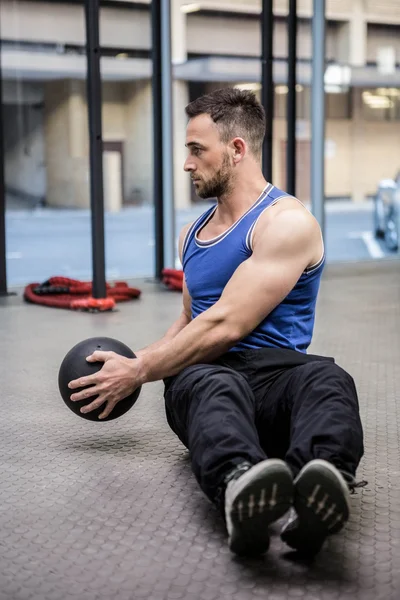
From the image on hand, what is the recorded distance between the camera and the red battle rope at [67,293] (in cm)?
513

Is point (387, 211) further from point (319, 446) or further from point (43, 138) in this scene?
point (319, 446)

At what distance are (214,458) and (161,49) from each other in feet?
16.9

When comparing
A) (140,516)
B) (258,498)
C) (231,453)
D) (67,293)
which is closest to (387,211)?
(67,293)

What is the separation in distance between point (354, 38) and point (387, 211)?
1.52m

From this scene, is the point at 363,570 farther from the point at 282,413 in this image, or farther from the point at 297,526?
the point at 282,413

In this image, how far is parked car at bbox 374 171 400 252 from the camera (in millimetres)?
7598

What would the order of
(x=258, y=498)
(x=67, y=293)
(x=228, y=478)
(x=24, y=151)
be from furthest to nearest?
(x=24, y=151), (x=67, y=293), (x=228, y=478), (x=258, y=498)

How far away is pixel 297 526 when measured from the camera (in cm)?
159

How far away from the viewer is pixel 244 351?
210cm

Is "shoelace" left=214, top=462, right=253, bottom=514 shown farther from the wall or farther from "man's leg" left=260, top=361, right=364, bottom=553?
the wall

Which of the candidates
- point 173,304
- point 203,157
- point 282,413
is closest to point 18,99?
point 173,304

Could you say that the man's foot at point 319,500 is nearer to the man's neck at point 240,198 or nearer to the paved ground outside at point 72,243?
the man's neck at point 240,198

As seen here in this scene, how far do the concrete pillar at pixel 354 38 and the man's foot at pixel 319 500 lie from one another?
626 cm

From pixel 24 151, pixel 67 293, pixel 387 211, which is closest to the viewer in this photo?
pixel 67 293
